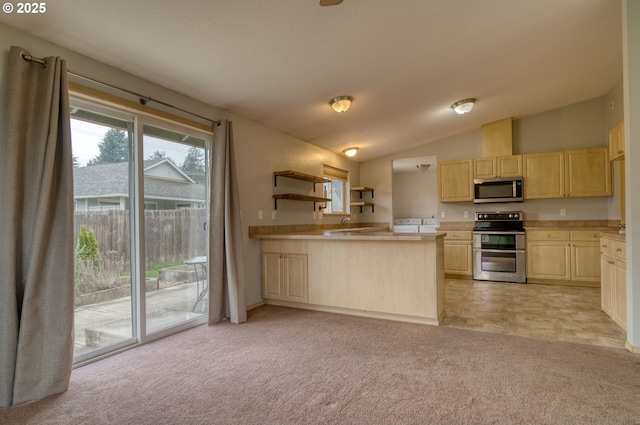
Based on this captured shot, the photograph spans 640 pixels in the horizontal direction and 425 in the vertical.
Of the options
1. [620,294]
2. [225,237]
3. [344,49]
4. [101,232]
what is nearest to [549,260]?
[620,294]

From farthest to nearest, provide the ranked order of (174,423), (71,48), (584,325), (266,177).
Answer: (266,177) → (584,325) → (71,48) → (174,423)

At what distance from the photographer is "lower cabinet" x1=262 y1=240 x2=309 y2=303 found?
153 inches

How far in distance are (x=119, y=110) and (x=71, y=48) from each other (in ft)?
1.63

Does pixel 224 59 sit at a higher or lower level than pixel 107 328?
higher

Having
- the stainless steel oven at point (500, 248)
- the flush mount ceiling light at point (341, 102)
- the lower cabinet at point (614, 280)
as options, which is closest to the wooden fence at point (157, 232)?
the flush mount ceiling light at point (341, 102)

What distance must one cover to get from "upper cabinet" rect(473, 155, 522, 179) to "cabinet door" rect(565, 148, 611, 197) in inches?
26.4

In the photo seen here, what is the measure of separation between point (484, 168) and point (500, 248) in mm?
1372

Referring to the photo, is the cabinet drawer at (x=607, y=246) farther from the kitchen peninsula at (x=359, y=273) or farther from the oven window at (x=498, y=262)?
the oven window at (x=498, y=262)

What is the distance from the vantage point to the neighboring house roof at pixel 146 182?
2520 millimetres

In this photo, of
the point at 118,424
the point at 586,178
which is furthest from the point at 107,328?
the point at 586,178

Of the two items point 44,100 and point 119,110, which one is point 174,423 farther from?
point 119,110

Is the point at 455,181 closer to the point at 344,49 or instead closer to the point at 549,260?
the point at 549,260

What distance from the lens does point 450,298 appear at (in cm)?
432

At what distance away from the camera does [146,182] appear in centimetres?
293
